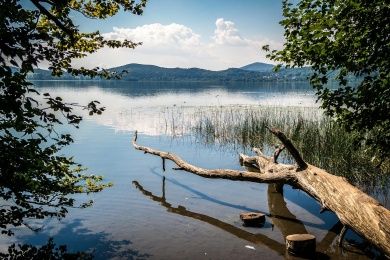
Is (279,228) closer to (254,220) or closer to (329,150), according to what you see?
(254,220)

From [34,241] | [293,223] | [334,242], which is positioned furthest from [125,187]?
[334,242]

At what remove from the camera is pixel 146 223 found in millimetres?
10242

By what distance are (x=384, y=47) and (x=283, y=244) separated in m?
5.01

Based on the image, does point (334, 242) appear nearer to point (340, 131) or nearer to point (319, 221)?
point (319, 221)

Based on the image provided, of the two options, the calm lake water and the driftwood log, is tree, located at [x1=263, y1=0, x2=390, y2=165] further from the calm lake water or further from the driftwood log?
the calm lake water

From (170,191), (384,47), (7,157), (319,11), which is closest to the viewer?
(7,157)

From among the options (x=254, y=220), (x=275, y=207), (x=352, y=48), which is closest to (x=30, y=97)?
(x=352, y=48)

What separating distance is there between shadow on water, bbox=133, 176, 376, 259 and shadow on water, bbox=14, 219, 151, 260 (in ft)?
8.66

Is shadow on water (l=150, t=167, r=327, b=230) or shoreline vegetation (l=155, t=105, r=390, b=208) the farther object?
shoreline vegetation (l=155, t=105, r=390, b=208)

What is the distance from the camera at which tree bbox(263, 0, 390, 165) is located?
6293 mm

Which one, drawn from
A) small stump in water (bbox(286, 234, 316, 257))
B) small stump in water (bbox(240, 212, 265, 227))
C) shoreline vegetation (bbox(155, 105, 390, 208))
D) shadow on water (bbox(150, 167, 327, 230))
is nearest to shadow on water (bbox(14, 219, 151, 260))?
A: small stump in water (bbox(240, 212, 265, 227))

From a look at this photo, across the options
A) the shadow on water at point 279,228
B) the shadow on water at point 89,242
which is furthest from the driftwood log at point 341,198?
the shadow on water at point 89,242

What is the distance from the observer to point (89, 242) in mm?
8891

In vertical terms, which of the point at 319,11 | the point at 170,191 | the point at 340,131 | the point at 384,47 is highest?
the point at 319,11
